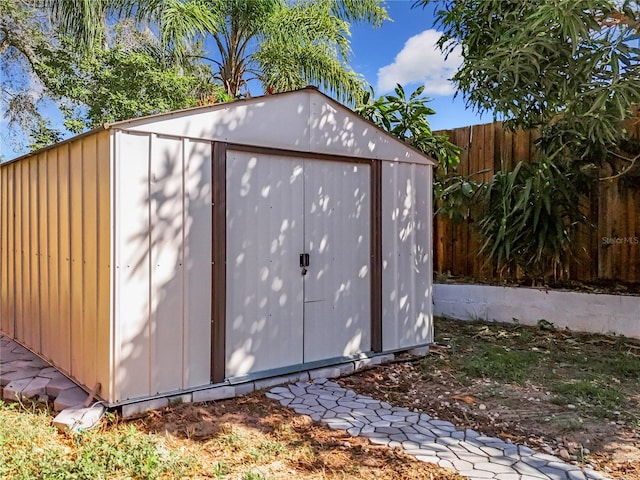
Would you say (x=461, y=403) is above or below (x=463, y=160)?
below

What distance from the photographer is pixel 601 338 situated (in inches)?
214

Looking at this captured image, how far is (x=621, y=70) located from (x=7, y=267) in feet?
20.3

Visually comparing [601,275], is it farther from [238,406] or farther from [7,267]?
[7,267]

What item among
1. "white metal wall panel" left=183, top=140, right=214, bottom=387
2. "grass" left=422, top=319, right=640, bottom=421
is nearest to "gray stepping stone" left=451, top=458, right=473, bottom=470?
"grass" left=422, top=319, right=640, bottom=421

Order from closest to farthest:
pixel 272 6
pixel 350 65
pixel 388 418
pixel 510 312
Result: pixel 388 418
pixel 510 312
pixel 272 6
pixel 350 65

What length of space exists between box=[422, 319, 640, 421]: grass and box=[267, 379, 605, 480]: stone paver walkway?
0.92 metres

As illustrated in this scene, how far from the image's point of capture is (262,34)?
934 centimetres

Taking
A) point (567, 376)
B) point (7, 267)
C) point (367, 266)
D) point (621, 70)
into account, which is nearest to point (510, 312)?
point (567, 376)

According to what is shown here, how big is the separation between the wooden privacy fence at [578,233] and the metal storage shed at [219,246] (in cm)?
202

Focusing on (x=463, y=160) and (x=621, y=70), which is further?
(x=463, y=160)

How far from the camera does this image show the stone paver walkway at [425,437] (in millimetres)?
2562

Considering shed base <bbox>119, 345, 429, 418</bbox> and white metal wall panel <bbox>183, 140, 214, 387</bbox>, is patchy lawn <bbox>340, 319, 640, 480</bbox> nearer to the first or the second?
shed base <bbox>119, 345, 429, 418</bbox>

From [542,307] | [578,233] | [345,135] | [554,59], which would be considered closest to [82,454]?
[345,135]

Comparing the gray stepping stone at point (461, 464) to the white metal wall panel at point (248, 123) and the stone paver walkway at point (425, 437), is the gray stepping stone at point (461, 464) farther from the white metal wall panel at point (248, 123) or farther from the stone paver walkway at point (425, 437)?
the white metal wall panel at point (248, 123)
